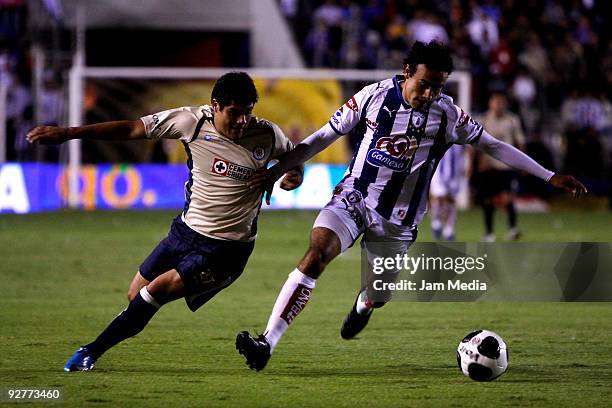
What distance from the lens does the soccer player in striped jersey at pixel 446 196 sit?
17.3m

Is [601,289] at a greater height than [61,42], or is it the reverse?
[61,42]

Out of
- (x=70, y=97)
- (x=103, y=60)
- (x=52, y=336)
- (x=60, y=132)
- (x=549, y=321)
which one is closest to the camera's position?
(x=60, y=132)

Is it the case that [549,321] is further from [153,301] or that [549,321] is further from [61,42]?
[61,42]

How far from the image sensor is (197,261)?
7070 millimetres

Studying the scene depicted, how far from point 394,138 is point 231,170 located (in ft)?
3.94

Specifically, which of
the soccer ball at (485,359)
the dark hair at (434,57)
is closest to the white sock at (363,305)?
the soccer ball at (485,359)

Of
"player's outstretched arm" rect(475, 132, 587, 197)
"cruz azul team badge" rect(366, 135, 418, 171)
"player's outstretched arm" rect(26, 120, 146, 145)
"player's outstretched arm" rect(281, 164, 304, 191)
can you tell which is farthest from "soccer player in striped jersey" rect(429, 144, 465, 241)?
"player's outstretched arm" rect(26, 120, 146, 145)

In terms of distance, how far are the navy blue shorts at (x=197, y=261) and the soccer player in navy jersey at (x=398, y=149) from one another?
0.59 meters

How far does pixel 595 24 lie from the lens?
93.8 feet

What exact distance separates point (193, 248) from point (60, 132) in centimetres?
105

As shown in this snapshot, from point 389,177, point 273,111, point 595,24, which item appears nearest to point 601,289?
point 389,177

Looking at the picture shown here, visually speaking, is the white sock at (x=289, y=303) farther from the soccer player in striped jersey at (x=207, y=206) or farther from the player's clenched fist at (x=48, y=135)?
the player's clenched fist at (x=48, y=135)

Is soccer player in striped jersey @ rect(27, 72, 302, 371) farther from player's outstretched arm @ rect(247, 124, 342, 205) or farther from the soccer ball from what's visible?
the soccer ball

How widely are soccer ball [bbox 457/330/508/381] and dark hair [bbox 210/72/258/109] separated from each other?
6.26 ft
